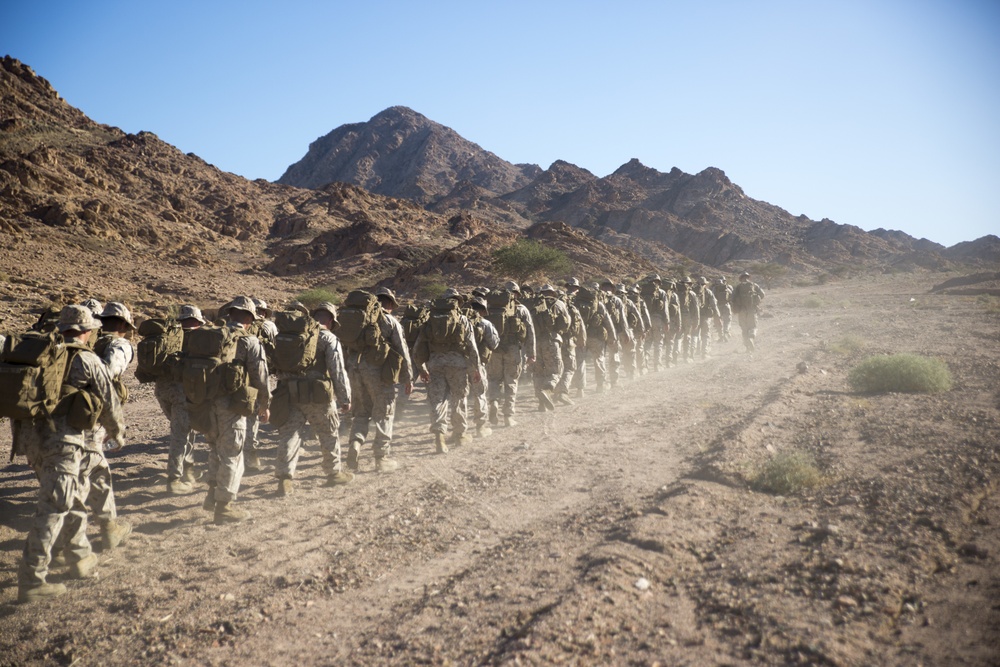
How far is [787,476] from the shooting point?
495 cm

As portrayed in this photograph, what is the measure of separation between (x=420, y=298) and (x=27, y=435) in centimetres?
3056

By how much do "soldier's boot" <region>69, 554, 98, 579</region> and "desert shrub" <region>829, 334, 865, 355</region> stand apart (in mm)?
13845

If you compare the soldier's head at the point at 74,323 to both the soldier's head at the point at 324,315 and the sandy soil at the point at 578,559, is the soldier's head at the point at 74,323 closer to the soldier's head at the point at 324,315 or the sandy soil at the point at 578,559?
the sandy soil at the point at 578,559

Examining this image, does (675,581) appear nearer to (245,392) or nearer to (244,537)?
(244,537)

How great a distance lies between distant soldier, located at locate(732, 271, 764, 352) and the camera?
48.5ft

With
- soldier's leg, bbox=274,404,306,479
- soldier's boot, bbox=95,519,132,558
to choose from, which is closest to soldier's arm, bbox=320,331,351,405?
soldier's leg, bbox=274,404,306,479

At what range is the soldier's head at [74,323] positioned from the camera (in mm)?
4309

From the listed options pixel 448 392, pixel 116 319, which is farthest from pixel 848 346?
pixel 116 319

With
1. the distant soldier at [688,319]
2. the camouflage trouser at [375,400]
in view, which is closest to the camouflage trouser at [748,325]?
the distant soldier at [688,319]

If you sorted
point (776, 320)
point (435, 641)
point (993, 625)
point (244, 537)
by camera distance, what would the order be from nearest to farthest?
point (993, 625), point (435, 641), point (244, 537), point (776, 320)

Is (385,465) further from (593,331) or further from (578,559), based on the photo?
(593,331)

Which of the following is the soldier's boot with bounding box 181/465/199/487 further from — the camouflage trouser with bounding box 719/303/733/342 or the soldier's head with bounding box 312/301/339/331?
the camouflage trouser with bounding box 719/303/733/342

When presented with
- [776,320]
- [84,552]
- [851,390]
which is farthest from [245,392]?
[776,320]

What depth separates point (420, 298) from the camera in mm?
34375
